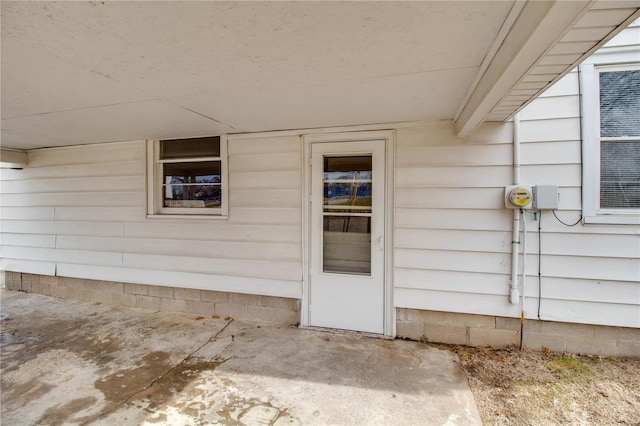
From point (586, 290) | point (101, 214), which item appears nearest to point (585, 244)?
point (586, 290)

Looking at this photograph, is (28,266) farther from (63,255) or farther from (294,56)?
(294,56)

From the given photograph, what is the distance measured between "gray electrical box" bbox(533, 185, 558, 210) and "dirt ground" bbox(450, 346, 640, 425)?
130cm

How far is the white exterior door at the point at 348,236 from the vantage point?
2910mm

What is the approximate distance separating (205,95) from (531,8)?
2.02 metres

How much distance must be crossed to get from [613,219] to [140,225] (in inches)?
195

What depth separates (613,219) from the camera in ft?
7.78

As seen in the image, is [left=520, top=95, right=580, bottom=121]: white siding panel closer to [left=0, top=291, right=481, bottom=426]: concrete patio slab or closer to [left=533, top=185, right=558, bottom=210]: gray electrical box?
[left=533, top=185, right=558, bottom=210]: gray electrical box

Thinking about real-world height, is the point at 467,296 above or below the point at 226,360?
above

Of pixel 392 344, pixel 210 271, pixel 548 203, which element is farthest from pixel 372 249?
pixel 210 271

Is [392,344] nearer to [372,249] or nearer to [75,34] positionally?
[372,249]

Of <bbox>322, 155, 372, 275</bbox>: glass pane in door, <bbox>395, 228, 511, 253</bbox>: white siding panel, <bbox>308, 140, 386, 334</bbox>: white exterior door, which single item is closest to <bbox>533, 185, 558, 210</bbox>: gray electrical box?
<bbox>395, 228, 511, 253</bbox>: white siding panel

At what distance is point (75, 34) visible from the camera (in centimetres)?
141

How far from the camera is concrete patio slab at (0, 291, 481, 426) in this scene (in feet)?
6.12

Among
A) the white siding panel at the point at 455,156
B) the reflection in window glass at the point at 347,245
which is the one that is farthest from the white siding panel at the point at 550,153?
the reflection in window glass at the point at 347,245
